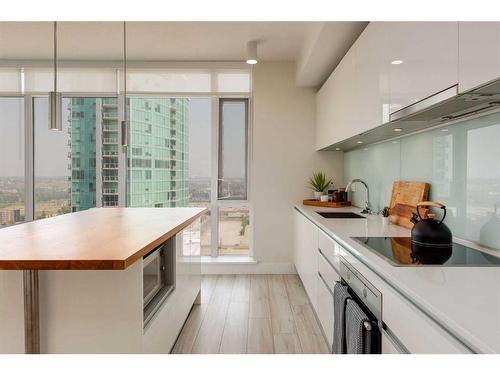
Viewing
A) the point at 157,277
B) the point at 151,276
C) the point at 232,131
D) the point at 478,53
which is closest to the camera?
the point at 478,53

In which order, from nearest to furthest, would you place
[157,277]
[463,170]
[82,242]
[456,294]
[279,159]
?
[456,294], [82,242], [463,170], [157,277], [279,159]

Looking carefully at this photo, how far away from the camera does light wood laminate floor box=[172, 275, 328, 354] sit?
241cm

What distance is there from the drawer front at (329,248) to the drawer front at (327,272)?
0.04m

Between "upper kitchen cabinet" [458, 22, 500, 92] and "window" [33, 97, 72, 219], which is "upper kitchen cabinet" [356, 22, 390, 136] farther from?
"window" [33, 97, 72, 219]

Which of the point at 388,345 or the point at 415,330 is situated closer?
the point at 415,330

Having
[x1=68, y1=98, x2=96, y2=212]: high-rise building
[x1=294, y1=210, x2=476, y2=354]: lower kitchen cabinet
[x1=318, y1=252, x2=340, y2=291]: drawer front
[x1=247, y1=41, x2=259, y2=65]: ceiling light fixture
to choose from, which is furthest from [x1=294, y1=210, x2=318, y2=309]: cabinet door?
[x1=68, y1=98, x2=96, y2=212]: high-rise building

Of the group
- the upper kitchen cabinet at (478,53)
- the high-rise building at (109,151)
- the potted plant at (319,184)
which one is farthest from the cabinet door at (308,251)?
the high-rise building at (109,151)

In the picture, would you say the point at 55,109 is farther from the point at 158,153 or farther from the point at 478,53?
the point at 158,153

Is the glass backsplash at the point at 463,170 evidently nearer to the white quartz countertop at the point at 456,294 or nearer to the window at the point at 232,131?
the white quartz countertop at the point at 456,294

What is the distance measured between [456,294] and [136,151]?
4.25 m

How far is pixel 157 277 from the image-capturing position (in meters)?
2.12

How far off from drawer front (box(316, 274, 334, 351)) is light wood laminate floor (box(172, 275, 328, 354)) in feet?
0.64

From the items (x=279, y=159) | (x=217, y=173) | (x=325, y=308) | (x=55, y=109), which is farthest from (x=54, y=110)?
(x=279, y=159)
